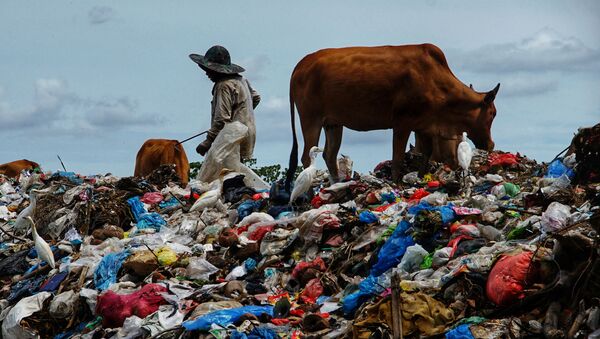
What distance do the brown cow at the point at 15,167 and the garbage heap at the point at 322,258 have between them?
5.59m

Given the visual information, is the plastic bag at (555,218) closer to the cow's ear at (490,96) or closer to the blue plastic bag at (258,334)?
the blue plastic bag at (258,334)

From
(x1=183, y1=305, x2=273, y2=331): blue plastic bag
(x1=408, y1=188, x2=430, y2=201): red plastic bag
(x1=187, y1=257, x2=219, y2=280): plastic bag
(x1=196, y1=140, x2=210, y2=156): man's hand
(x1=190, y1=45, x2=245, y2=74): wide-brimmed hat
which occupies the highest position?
(x1=190, y1=45, x2=245, y2=74): wide-brimmed hat

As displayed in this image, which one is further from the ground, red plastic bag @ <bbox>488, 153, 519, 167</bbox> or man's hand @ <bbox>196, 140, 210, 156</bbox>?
man's hand @ <bbox>196, 140, 210, 156</bbox>

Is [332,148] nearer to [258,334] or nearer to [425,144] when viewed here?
[425,144]

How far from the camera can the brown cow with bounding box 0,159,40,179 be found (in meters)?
19.0

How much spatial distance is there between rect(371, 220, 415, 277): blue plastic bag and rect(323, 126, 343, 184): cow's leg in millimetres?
4514

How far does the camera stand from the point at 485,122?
13734 millimetres

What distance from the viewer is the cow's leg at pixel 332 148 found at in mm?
13391

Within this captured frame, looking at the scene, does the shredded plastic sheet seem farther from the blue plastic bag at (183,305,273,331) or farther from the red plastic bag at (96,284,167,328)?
the blue plastic bag at (183,305,273,331)

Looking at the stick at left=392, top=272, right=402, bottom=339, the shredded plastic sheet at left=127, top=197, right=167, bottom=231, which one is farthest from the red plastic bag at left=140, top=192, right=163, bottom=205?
the stick at left=392, top=272, right=402, bottom=339

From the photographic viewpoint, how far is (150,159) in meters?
14.9

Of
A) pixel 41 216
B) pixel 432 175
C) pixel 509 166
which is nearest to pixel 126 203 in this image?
pixel 41 216

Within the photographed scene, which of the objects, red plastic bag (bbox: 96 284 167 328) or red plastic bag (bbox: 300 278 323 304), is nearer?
red plastic bag (bbox: 300 278 323 304)

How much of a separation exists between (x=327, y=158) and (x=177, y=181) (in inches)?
88.3
